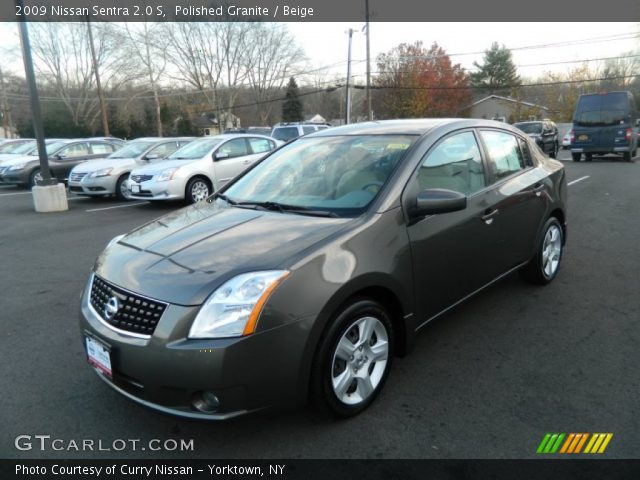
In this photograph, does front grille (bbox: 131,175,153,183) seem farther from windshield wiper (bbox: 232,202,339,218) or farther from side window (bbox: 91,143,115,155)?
windshield wiper (bbox: 232,202,339,218)

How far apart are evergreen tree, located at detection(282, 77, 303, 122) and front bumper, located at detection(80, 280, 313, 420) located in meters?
66.7

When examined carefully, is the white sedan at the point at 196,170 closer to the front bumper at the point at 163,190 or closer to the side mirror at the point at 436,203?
the front bumper at the point at 163,190

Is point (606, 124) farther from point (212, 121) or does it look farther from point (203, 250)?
point (212, 121)

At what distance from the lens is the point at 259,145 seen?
1157 cm

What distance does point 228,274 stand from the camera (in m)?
2.36

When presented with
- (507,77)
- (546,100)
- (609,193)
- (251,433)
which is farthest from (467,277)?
(507,77)

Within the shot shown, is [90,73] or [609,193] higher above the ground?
[90,73]

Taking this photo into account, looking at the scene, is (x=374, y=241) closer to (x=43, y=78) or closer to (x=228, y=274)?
(x=228, y=274)

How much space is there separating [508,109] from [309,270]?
206 feet

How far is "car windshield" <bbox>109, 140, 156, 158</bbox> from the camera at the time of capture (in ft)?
41.6

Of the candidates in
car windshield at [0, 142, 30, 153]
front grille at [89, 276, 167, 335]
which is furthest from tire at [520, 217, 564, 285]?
car windshield at [0, 142, 30, 153]

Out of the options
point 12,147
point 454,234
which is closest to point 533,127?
point 454,234
